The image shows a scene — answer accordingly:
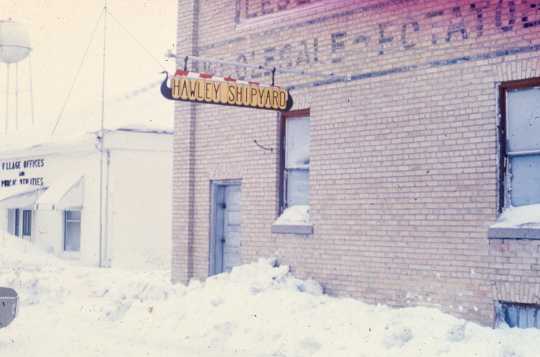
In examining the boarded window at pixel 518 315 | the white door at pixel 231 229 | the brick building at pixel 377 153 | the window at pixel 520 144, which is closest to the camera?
the boarded window at pixel 518 315

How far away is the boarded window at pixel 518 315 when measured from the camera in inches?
388

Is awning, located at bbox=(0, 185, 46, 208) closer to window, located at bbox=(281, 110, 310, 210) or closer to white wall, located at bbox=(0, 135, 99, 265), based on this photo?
white wall, located at bbox=(0, 135, 99, 265)

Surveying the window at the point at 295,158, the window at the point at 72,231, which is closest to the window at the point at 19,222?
the window at the point at 72,231

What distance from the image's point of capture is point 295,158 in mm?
13047

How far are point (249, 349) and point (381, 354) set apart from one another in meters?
1.90

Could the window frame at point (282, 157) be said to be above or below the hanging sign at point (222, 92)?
below

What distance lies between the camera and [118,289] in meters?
14.8

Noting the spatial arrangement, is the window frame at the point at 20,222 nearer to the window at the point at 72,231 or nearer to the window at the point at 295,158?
the window at the point at 72,231

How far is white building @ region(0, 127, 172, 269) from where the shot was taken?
21.6 metres

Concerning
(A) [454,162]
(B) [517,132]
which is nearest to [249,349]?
(A) [454,162]

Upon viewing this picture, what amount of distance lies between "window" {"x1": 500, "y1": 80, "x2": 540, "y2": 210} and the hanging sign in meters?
3.19

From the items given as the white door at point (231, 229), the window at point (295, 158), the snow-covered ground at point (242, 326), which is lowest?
the snow-covered ground at point (242, 326)

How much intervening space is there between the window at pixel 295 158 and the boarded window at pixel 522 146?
147 inches

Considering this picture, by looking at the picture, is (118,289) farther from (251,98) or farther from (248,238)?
(251,98)
